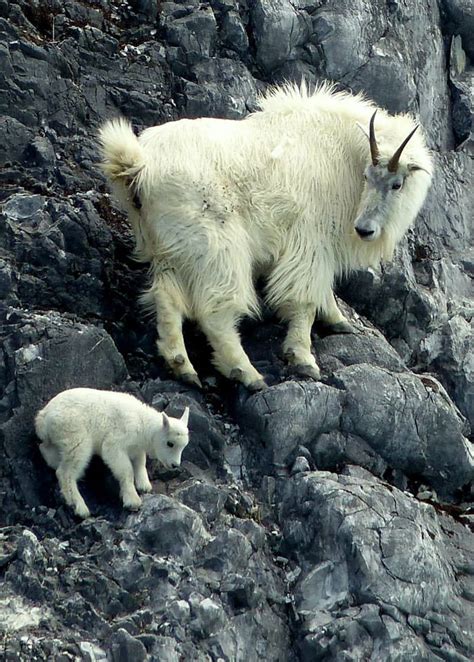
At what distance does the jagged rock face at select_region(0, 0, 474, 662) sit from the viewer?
335 inches

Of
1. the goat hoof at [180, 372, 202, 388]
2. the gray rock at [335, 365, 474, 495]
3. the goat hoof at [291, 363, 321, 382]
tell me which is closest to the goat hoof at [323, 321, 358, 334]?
the gray rock at [335, 365, 474, 495]

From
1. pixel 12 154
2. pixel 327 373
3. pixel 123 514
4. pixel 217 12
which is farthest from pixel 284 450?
pixel 217 12

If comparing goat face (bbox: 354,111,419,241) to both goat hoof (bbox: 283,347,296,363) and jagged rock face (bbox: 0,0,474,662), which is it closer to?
jagged rock face (bbox: 0,0,474,662)

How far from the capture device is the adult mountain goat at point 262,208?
10.5 meters

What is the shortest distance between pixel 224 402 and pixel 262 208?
1982 millimetres

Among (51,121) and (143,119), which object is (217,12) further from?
(51,121)

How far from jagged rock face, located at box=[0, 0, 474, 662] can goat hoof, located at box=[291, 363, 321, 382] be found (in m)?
0.10

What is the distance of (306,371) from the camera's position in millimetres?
10695

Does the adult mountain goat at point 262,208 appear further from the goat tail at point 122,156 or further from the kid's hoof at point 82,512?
the kid's hoof at point 82,512

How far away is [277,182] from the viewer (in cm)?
1114

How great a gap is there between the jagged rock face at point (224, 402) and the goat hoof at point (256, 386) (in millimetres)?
148

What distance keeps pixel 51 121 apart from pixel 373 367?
187 inches

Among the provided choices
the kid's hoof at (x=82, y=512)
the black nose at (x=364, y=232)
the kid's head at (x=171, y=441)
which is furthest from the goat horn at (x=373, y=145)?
the kid's hoof at (x=82, y=512)

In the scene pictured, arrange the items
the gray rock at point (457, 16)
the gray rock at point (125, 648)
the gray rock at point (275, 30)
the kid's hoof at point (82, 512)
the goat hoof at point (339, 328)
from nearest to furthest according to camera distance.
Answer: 1. the gray rock at point (125, 648)
2. the kid's hoof at point (82, 512)
3. the goat hoof at point (339, 328)
4. the gray rock at point (275, 30)
5. the gray rock at point (457, 16)
